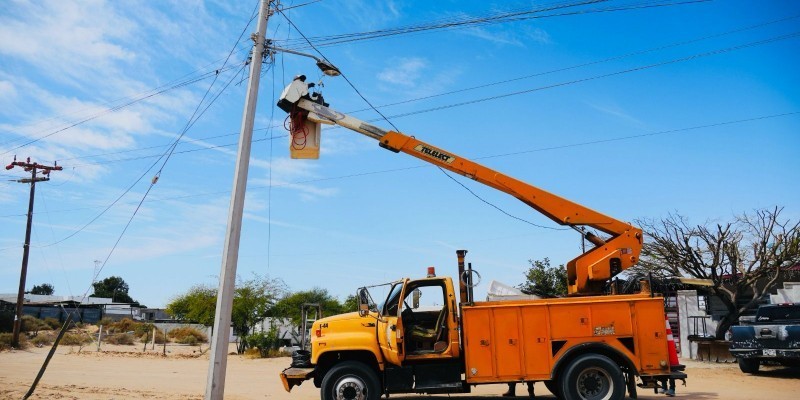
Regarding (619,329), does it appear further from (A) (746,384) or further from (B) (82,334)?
(B) (82,334)

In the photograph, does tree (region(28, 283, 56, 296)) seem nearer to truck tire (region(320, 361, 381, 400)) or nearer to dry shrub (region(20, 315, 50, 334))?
dry shrub (region(20, 315, 50, 334))

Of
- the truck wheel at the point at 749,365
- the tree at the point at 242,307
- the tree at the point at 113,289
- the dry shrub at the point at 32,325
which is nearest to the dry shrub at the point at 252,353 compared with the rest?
the tree at the point at 242,307

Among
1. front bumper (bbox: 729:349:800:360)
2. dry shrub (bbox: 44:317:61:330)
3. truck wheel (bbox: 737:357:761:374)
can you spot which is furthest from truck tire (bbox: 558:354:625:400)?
dry shrub (bbox: 44:317:61:330)

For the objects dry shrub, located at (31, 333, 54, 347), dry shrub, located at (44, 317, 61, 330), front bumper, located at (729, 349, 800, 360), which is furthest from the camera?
dry shrub, located at (44, 317, 61, 330)

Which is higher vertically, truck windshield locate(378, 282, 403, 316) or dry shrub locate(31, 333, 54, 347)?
truck windshield locate(378, 282, 403, 316)

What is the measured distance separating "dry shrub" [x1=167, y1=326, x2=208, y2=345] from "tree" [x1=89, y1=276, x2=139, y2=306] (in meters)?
70.7

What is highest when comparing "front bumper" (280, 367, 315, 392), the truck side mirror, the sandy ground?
the truck side mirror

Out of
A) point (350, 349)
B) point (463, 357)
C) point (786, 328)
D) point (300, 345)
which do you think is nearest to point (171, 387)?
point (300, 345)

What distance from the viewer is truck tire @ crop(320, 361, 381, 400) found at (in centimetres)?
1048

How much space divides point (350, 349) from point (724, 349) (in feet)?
48.9

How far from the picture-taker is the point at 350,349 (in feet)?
34.8

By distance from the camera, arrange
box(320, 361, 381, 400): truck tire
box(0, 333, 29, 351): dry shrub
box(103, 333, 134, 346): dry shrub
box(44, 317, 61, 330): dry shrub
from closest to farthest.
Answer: box(320, 361, 381, 400): truck tire
box(0, 333, 29, 351): dry shrub
box(103, 333, 134, 346): dry shrub
box(44, 317, 61, 330): dry shrub

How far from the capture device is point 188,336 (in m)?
40.1

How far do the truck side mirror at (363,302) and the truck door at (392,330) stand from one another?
11.5 inches
